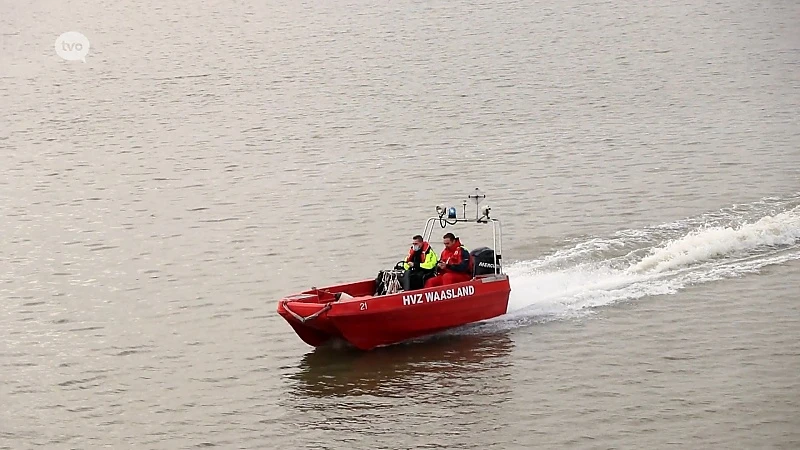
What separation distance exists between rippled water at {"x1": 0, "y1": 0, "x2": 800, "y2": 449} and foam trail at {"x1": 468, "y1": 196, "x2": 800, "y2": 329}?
0.07 metres

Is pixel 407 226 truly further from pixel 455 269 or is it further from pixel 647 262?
pixel 455 269

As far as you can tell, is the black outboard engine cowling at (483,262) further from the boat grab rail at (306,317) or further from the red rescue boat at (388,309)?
the boat grab rail at (306,317)

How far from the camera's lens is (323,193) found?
2994cm

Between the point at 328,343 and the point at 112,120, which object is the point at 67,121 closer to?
the point at 112,120

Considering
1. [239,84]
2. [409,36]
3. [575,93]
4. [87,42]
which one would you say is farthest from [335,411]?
[87,42]

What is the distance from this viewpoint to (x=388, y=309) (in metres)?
19.4

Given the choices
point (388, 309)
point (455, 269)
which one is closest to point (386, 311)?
point (388, 309)

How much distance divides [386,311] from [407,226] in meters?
7.44

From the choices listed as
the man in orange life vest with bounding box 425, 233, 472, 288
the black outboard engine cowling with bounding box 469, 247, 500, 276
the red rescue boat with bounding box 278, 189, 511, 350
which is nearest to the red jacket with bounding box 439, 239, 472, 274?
the man in orange life vest with bounding box 425, 233, 472, 288

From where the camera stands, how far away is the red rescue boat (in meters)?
19.2

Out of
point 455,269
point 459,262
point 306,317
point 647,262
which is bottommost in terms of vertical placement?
point 647,262

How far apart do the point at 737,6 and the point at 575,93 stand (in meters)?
17.1

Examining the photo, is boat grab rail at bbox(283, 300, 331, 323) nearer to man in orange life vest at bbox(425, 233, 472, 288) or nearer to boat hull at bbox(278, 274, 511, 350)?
boat hull at bbox(278, 274, 511, 350)

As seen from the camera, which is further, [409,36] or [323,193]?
[409,36]
